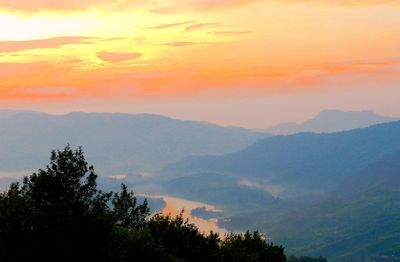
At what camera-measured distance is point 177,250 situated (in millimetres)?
87625

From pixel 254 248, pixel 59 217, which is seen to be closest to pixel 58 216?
pixel 59 217

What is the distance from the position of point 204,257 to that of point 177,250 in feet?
16.3

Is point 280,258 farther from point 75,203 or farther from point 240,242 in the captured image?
point 75,203

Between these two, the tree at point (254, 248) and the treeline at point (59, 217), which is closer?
the treeline at point (59, 217)

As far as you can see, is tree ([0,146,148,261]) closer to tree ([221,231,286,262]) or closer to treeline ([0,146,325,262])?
treeline ([0,146,325,262])

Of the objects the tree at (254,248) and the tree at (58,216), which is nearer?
the tree at (58,216)

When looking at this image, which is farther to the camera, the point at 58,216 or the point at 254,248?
the point at 254,248

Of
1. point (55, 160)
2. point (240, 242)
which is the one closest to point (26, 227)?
point (55, 160)

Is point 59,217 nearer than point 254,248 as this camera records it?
Yes

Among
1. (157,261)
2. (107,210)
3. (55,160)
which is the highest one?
(55,160)

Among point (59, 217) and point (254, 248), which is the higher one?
point (254, 248)

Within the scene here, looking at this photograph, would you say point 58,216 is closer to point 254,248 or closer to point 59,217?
point 59,217

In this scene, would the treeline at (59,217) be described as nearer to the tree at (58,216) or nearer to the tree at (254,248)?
the tree at (58,216)

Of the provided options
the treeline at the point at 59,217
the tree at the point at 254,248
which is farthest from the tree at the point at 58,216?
the tree at the point at 254,248
